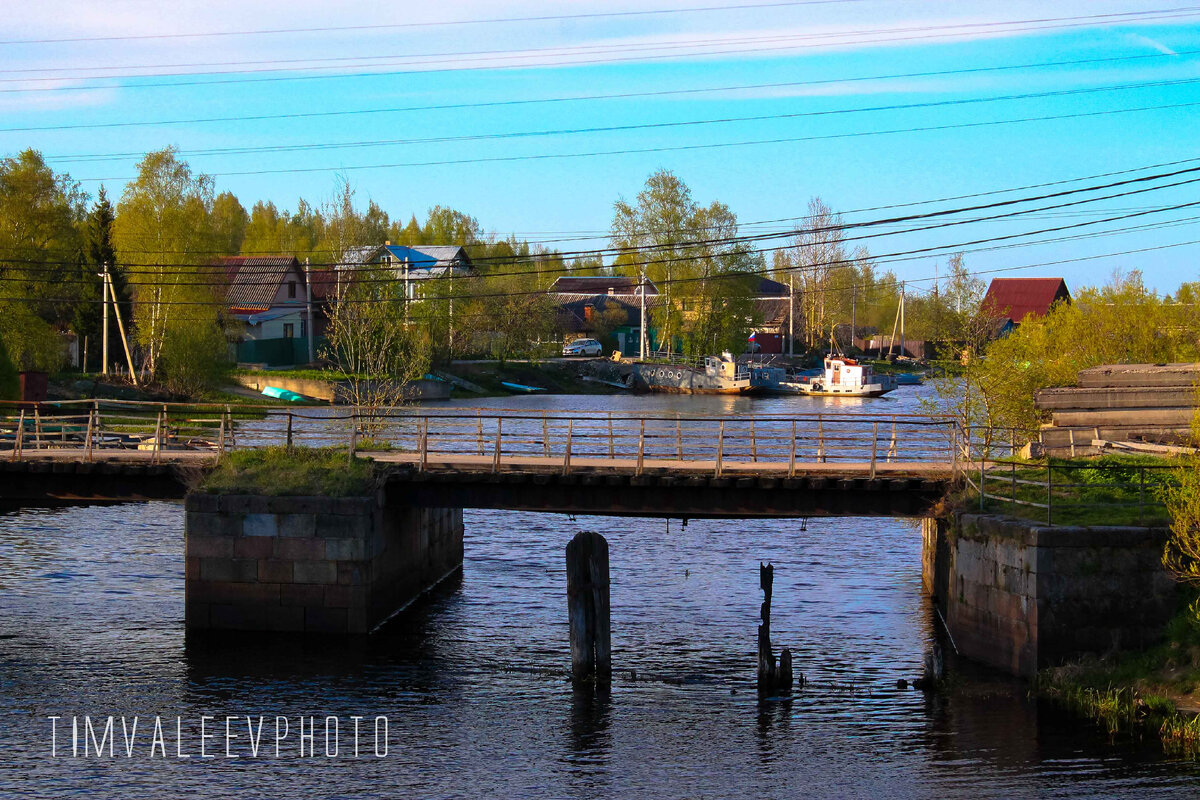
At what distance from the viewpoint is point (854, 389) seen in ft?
352

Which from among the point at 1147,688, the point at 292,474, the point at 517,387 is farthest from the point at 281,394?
the point at 1147,688

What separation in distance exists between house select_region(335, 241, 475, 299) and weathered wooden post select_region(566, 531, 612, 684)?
7197 cm

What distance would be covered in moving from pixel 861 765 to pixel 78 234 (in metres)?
Result: 80.9

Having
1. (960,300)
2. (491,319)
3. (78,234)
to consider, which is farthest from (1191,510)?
(960,300)

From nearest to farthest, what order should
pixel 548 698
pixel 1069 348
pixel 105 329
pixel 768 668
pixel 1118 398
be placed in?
pixel 548 698 < pixel 768 668 < pixel 1118 398 < pixel 1069 348 < pixel 105 329

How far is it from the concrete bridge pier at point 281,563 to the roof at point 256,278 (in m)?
69.0

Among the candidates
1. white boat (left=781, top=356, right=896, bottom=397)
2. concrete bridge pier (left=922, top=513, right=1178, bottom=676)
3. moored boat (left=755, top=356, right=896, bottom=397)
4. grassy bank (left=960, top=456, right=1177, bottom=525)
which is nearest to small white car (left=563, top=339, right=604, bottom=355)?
moored boat (left=755, top=356, right=896, bottom=397)

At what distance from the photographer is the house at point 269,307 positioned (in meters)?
90.9

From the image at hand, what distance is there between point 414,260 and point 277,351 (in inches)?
1008

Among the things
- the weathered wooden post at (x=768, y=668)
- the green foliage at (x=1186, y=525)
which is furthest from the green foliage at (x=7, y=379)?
the green foliage at (x=1186, y=525)

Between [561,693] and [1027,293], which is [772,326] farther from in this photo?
[561,693]

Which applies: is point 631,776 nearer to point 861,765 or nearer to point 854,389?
point 861,765

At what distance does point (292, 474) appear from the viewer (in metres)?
26.9

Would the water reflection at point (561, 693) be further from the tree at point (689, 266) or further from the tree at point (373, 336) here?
the tree at point (689, 266)
